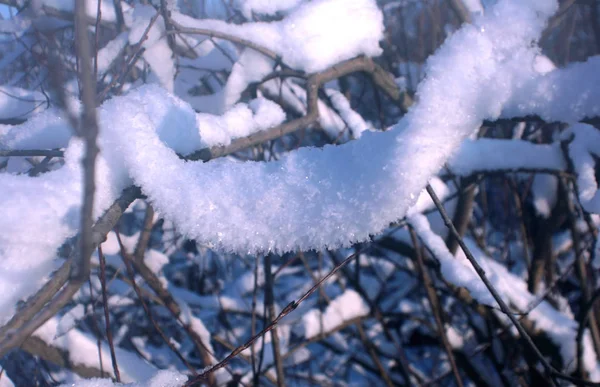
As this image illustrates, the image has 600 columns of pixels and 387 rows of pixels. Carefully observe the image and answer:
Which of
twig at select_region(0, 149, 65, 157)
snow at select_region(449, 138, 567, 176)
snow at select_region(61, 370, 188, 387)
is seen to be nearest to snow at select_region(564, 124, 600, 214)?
snow at select_region(449, 138, 567, 176)

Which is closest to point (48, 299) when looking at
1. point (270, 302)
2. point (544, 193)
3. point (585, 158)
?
point (270, 302)

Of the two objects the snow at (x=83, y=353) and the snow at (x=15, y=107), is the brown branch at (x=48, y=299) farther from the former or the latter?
the snow at (x=15, y=107)

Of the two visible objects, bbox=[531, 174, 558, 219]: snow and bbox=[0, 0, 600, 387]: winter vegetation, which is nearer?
bbox=[0, 0, 600, 387]: winter vegetation

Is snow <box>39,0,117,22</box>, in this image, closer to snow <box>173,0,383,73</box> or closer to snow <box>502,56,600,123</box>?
snow <box>173,0,383,73</box>

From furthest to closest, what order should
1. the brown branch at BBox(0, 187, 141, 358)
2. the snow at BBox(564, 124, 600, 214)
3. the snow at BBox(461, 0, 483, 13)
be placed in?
the snow at BBox(461, 0, 483, 13)
the snow at BBox(564, 124, 600, 214)
the brown branch at BBox(0, 187, 141, 358)

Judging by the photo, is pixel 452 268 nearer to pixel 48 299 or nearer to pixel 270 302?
pixel 270 302

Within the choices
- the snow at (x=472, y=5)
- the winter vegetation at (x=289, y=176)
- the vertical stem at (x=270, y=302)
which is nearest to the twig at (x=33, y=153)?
the winter vegetation at (x=289, y=176)

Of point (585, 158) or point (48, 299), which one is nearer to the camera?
A: point (48, 299)

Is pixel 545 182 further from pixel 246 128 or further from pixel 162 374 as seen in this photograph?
pixel 162 374
